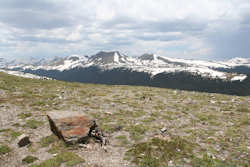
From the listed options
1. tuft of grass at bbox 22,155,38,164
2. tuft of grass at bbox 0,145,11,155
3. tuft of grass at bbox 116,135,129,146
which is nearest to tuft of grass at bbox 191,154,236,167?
tuft of grass at bbox 116,135,129,146

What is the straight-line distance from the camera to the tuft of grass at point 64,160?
12695mm

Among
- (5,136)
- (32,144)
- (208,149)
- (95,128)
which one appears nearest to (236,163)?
(208,149)

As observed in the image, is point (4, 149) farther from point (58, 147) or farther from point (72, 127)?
point (72, 127)

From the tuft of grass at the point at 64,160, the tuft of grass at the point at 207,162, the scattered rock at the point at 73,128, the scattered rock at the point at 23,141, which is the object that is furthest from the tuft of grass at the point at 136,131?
the scattered rock at the point at 23,141

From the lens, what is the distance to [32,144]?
15.8m

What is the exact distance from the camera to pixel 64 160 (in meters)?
13.3

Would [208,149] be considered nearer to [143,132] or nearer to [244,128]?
[143,132]

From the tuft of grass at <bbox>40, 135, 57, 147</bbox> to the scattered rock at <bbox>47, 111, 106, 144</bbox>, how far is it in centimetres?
42

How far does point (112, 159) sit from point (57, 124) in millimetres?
5769

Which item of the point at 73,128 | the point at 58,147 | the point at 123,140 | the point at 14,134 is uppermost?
the point at 73,128

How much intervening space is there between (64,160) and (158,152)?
281 inches

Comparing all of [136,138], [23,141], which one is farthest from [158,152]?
[23,141]

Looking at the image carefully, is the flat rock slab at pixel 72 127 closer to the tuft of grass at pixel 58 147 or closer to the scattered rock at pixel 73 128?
the scattered rock at pixel 73 128

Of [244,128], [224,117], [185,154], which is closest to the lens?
[185,154]
